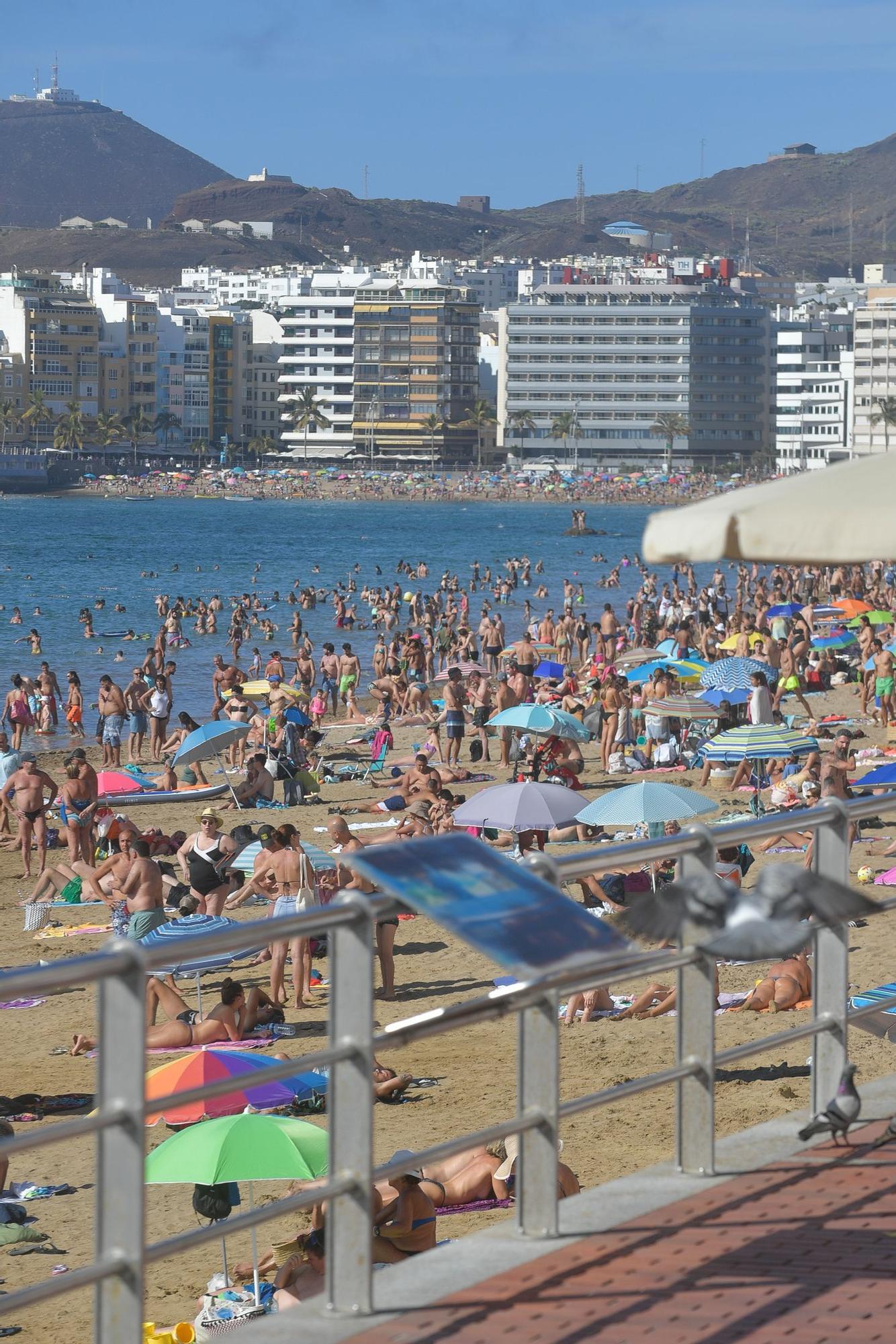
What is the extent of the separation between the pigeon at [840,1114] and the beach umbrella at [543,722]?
1502 centimetres

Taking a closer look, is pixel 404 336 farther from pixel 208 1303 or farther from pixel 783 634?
pixel 208 1303

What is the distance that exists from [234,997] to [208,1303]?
454 centimetres

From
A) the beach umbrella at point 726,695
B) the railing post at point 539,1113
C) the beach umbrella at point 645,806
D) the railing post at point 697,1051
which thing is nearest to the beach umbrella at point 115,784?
the beach umbrella at point 726,695

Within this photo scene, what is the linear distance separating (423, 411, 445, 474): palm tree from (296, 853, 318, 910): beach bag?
155756 millimetres

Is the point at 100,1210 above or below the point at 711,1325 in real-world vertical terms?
above

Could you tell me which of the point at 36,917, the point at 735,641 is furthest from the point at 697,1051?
the point at 735,641

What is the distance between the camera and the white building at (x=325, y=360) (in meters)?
171

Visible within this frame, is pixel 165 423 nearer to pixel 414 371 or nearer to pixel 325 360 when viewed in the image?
pixel 325 360

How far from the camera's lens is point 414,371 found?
16812 cm

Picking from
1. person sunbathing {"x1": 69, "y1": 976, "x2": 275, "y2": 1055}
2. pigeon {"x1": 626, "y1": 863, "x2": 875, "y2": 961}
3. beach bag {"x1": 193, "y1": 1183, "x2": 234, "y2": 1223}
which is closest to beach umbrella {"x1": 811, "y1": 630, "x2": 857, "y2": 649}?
person sunbathing {"x1": 69, "y1": 976, "x2": 275, "y2": 1055}

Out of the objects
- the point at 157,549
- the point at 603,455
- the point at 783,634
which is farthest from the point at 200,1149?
the point at 603,455

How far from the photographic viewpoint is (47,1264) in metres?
7.61

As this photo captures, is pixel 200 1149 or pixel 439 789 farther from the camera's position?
pixel 439 789

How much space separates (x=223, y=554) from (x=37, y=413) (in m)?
72.8
